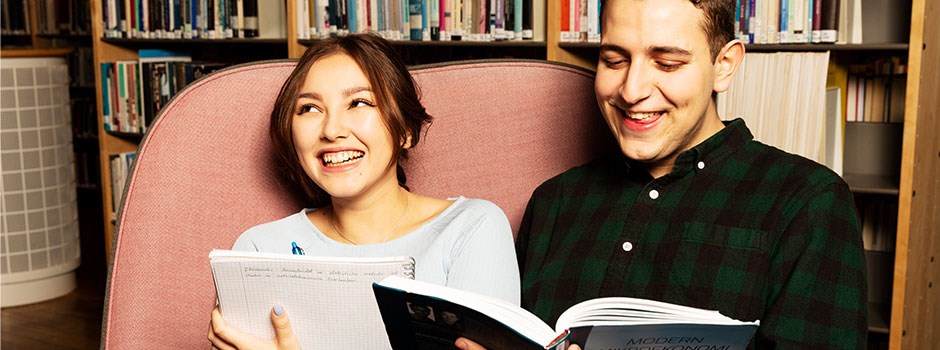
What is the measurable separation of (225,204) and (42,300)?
8.77ft

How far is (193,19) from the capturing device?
130 inches

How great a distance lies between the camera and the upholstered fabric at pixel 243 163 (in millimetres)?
1463

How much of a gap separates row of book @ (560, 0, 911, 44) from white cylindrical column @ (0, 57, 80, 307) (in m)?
2.63

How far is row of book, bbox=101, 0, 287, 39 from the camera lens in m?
3.16

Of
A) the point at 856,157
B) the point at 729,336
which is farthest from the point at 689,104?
the point at 856,157

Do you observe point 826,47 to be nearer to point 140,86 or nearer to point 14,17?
point 140,86

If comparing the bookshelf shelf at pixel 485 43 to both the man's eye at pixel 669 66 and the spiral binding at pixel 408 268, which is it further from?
the spiral binding at pixel 408 268

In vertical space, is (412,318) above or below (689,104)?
below

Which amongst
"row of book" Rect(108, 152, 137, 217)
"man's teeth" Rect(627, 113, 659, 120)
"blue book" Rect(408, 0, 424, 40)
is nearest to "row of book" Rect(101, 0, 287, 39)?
"row of book" Rect(108, 152, 137, 217)

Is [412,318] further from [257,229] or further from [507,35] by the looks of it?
[507,35]

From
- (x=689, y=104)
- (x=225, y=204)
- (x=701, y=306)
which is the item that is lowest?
(x=701, y=306)

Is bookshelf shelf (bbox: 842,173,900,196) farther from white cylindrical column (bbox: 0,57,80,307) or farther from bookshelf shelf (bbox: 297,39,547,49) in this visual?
A: white cylindrical column (bbox: 0,57,80,307)

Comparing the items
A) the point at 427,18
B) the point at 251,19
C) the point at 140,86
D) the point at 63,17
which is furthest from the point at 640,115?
the point at 63,17

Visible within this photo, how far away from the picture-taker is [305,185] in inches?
60.0
